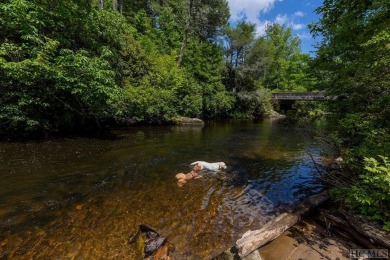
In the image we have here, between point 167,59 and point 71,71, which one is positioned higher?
point 167,59

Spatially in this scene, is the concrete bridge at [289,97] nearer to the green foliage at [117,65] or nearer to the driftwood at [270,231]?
the green foliage at [117,65]

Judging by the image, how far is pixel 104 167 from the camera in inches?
288

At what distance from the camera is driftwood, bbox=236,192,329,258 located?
3.01 meters

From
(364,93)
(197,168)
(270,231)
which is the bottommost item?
(197,168)

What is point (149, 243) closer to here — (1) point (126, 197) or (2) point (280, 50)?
(1) point (126, 197)

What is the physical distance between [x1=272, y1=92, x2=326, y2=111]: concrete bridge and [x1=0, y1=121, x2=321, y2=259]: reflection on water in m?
21.2

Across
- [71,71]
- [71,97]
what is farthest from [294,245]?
[71,97]

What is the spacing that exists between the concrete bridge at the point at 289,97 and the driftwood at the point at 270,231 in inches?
982

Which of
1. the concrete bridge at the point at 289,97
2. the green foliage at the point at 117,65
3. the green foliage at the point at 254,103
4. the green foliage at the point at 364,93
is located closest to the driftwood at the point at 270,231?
the green foliage at the point at 364,93

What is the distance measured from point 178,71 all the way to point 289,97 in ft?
61.6

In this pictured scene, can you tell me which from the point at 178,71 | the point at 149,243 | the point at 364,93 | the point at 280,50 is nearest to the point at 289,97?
the point at 280,50

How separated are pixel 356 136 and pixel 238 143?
712 cm

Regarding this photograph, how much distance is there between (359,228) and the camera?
310 cm

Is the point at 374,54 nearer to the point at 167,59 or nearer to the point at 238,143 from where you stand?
the point at 238,143
